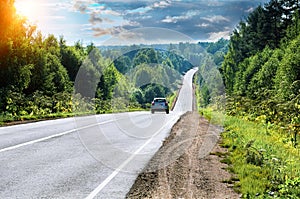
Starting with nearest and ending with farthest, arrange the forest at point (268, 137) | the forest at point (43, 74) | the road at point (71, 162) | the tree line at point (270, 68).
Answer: the road at point (71, 162)
the forest at point (268, 137)
the tree line at point (270, 68)
the forest at point (43, 74)

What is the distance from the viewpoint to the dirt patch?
8.01m

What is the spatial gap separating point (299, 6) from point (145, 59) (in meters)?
42.2

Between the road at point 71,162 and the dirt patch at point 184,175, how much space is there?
32 centimetres

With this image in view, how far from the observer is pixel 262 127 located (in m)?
20.9

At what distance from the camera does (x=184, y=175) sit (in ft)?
31.9

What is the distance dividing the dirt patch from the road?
0.32 meters

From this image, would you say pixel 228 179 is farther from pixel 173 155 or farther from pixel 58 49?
pixel 58 49

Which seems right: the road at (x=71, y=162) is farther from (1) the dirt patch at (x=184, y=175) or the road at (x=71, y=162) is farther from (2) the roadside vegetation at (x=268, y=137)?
(2) the roadside vegetation at (x=268, y=137)

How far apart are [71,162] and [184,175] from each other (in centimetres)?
309

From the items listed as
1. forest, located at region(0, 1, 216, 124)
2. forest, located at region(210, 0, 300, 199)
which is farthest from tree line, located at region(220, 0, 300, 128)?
forest, located at region(0, 1, 216, 124)

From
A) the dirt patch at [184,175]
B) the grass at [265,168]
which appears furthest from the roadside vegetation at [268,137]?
the dirt patch at [184,175]

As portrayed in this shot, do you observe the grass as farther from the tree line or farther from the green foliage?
the tree line

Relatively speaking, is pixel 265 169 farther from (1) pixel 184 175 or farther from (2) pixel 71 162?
(2) pixel 71 162

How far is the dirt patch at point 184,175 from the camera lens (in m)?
8.01
